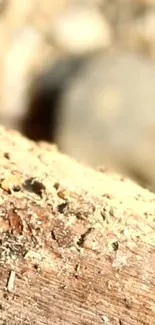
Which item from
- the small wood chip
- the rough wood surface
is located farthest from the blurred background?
the small wood chip

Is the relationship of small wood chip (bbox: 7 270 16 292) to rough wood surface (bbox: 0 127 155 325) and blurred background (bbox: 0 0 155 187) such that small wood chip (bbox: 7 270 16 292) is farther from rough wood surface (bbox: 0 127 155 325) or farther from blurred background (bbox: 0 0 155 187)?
blurred background (bbox: 0 0 155 187)

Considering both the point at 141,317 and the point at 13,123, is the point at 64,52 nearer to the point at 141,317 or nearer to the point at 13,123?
the point at 13,123

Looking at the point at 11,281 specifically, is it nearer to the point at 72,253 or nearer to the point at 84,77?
the point at 72,253

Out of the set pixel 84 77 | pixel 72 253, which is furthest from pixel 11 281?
pixel 84 77

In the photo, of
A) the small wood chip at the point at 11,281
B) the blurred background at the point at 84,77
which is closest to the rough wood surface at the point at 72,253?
the small wood chip at the point at 11,281

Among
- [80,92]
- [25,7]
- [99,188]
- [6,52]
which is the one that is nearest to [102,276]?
[99,188]

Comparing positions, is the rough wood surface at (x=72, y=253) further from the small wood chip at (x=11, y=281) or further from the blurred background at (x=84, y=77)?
the blurred background at (x=84, y=77)
